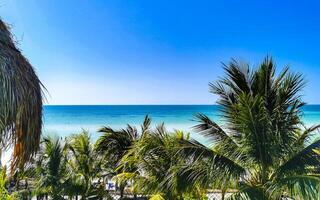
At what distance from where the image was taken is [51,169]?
7.78 meters

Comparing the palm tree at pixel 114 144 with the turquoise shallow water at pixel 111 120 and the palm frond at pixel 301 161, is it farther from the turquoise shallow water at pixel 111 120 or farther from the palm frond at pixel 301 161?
the turquoise shallow water at pixel 111 120

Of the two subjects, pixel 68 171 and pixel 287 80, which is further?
pixel 68 171

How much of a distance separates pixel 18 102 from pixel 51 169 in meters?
5.24

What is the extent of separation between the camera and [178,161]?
517cm

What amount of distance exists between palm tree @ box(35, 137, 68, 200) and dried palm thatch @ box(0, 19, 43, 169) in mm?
4353

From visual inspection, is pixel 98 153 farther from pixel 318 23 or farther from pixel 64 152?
pixel 318 23

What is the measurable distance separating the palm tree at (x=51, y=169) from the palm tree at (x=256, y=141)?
13.1 feet

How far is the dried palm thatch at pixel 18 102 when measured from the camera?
2.85 meters

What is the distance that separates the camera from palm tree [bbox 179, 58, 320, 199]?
481 cm

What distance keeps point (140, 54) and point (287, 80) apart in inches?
670

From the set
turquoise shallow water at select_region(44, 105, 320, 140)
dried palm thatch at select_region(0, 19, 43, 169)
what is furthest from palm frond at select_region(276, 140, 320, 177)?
turquoise shallow water at select_region(44, 105, 320, 140)

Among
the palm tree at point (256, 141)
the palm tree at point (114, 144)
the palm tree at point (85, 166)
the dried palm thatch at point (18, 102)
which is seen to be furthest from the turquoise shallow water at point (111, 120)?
the dried palm thatch at point (18, 102)

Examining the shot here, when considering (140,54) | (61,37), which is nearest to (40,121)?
(61,37)

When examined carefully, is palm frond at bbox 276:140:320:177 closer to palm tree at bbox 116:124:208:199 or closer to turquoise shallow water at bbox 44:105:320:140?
palm tree at bbox 116:124:208:199
